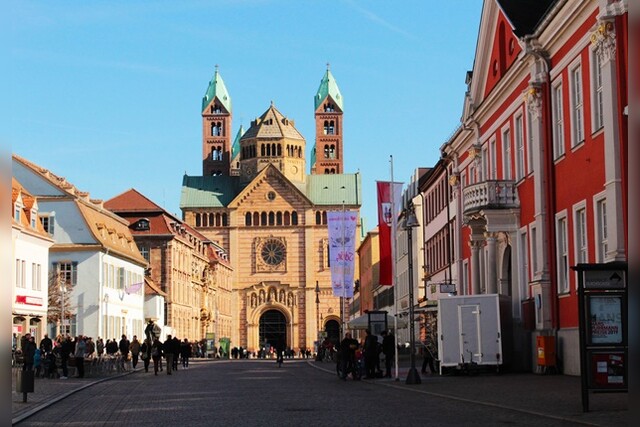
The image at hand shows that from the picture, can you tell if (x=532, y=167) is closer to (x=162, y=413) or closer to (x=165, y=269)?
(x=162, y=413)

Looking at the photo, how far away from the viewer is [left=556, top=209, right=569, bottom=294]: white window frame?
1299 inches

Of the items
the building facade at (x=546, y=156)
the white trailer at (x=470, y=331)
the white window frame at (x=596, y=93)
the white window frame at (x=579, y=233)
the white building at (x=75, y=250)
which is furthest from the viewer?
the white building at (x=75, y=250)

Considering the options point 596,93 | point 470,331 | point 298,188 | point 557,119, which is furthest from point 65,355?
point 298,188

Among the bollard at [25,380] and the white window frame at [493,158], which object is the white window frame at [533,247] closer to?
the white window frame at [493,158]

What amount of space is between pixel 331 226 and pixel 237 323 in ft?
269

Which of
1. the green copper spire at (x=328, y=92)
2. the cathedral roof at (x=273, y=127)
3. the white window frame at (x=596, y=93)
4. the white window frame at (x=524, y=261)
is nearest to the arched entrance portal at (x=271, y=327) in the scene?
the cathedral roof at (x=273, y=127)

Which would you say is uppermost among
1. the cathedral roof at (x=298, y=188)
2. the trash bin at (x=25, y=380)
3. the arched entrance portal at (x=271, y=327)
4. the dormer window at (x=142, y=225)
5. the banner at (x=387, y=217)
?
the cathedral roof at (x=298, y=188)

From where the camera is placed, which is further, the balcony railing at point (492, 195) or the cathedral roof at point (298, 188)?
the cathedral roof at point (298, 188)

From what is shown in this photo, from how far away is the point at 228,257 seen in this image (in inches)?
5797

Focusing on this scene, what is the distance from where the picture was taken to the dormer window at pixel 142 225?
10300 cm

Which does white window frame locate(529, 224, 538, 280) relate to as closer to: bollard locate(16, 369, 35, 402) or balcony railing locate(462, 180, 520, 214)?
balcony railing locate(462, 180, 520, 214)

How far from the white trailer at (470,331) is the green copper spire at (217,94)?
146006 millimetres

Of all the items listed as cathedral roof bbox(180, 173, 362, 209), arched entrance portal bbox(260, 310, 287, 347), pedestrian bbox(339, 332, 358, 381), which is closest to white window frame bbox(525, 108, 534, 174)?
pedestrian bbox(339, 332, 358, 381)

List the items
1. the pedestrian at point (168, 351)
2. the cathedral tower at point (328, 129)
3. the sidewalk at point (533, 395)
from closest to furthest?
the sidewalk at point (533, 395), the pedestrian at point (168, 351), the cathedral tower at point (328, 129)
